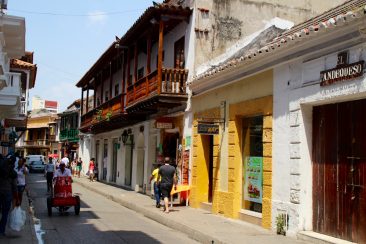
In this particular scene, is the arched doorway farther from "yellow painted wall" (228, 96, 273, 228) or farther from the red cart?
"yellow painted wall" (228, 96, 273, 228)

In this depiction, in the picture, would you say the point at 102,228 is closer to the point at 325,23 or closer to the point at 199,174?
the point at 199,174

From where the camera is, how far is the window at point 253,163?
12.2 m

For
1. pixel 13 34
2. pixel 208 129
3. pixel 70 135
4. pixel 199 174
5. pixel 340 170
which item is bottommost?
pixel 199 174

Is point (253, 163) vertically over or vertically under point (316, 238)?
over

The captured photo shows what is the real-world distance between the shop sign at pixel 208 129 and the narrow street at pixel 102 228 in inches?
111

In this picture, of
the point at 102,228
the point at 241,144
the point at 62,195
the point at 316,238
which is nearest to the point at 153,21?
the point at 241,144

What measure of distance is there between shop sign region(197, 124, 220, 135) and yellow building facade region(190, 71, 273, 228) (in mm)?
153

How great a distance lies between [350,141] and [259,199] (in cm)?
374

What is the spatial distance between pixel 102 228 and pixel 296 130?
5117mm

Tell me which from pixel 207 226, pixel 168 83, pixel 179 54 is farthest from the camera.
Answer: pixel 179 54

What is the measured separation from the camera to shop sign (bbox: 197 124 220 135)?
1357cm

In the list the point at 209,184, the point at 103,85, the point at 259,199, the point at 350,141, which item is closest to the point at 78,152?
the point at 103,85

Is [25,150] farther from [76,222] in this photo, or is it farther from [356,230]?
[356,230]

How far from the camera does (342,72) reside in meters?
8.73
